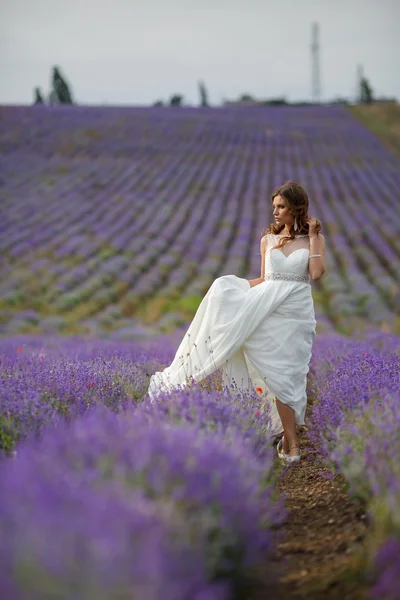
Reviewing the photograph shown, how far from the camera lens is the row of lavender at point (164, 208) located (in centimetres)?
1018

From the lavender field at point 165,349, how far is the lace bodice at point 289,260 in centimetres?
64

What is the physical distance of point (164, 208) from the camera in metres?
14.3

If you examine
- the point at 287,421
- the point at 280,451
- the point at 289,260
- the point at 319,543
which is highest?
the point at 289,260

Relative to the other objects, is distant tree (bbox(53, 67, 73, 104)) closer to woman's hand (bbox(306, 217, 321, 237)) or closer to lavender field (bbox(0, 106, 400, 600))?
lavender field (bbox(0, 106, 400, 600))

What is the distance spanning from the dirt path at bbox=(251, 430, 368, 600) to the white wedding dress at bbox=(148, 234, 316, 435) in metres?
0.66

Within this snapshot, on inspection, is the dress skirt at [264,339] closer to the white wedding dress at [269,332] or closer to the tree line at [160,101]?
the white wedding dress at [269,332]

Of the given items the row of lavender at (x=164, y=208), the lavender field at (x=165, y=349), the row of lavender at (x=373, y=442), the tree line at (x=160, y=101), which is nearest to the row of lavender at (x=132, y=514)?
the lavender field at (x=165, y=349)

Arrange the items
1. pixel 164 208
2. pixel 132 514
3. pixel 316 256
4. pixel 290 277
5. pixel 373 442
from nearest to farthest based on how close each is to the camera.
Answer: pixel 132 514, pixel 373 442, pixel 316 256, pixel 290 277, pixel 164 208

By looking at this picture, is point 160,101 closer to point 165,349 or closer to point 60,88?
point 60,88

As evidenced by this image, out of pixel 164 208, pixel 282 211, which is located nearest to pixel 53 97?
pixel 164 208

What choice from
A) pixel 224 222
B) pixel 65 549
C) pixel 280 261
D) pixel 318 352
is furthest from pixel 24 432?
pixel 224 222

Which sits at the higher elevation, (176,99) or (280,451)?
(176,99)

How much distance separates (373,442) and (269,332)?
1602mm

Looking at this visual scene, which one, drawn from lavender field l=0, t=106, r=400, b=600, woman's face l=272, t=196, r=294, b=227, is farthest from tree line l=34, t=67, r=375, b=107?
woman's face l=272, t=196, r=294, b=227
